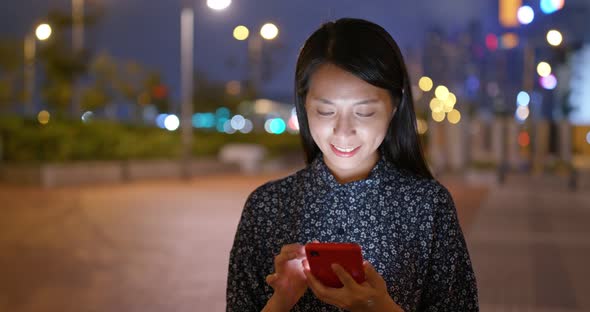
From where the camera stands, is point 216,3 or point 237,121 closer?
point 216,3

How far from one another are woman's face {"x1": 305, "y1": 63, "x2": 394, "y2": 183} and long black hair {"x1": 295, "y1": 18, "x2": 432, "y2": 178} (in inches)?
1.0

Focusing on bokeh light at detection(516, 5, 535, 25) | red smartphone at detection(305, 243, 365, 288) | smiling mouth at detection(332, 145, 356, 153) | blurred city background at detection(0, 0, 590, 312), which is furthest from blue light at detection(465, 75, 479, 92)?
red smartphone at detection(305, 243, 365, 288)

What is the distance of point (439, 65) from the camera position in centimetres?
5256

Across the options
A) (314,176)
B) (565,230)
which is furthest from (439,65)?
(314,176)

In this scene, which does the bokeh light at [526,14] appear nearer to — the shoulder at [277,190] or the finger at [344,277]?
the shoulder at [277,190]

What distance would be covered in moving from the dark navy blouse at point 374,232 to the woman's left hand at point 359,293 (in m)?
0.29

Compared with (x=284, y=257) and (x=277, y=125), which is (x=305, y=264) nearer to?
(x=284, y=257)

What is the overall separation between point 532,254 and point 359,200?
8.88 metres

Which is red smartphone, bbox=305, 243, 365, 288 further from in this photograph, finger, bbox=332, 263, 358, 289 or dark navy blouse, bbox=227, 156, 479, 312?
dark navy blouse, bbox=227, 156, 479, 312

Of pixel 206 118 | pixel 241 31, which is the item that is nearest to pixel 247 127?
pixel 206 118

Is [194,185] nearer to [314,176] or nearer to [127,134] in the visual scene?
[127,134]

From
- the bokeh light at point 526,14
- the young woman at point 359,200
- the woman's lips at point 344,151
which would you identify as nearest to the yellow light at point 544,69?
the bokeh light at point 526,14

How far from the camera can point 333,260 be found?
2080 mm

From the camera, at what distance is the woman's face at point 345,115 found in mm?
2344
